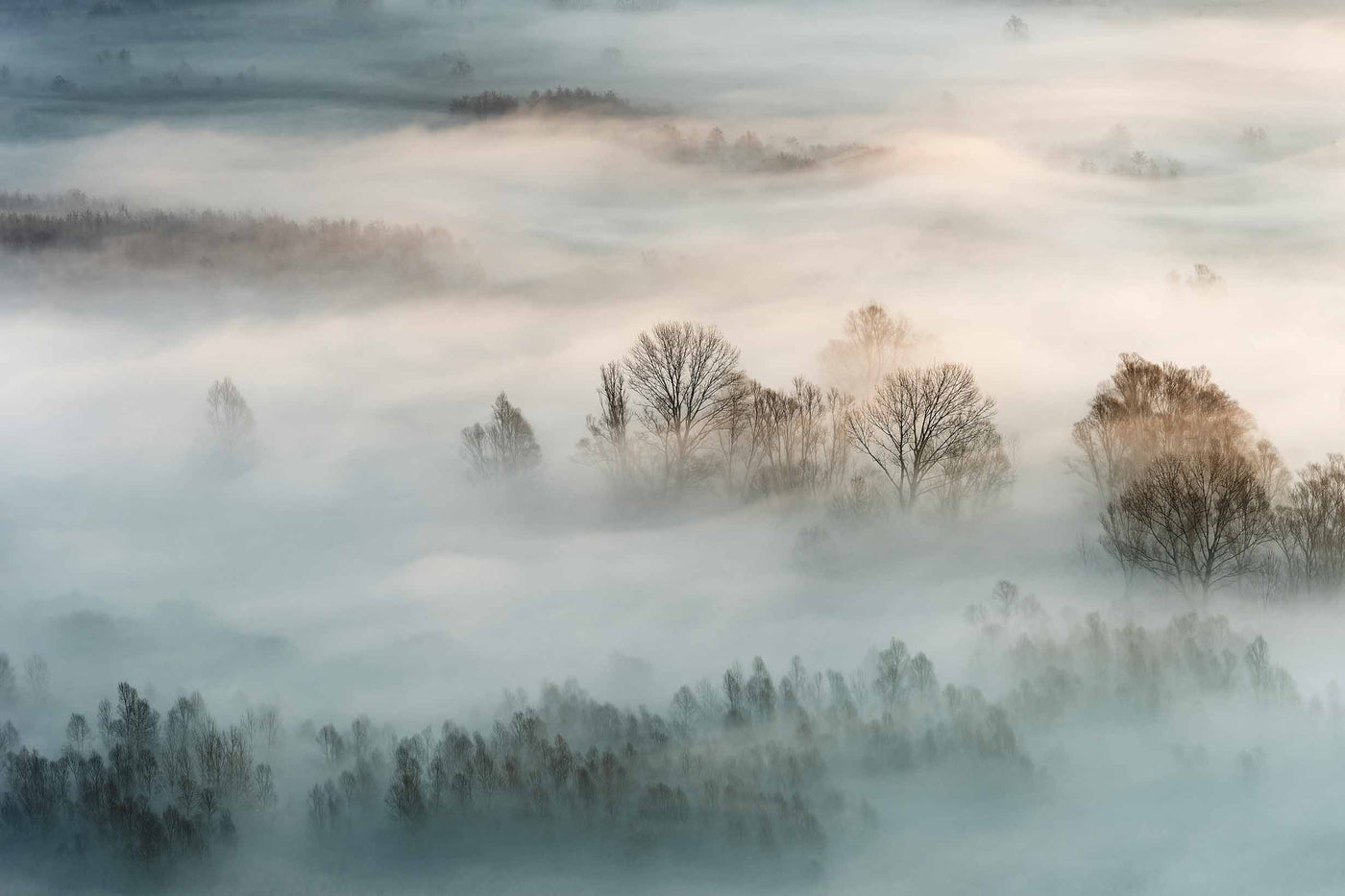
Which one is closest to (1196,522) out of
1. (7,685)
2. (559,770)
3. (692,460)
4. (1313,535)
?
(1313,535)

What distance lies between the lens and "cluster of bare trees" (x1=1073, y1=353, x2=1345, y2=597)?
152 ft

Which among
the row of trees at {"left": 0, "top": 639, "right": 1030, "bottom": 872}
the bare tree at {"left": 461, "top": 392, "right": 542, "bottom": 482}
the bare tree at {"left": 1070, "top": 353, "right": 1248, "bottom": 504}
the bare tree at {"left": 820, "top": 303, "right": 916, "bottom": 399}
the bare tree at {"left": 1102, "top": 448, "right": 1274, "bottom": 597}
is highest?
the bare tree at {"left": 820, "top": 303, "right": 916, "bottom": 399}

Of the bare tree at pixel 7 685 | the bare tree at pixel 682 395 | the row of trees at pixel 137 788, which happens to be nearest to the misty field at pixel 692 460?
the row of trees at pixel 137 788

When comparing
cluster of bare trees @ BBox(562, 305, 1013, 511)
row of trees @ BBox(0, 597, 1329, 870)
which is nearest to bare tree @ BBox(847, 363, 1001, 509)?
cluster of bare trees @ BBox(562, 305, 1013, 511)

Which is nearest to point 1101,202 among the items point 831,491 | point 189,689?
point 831,491

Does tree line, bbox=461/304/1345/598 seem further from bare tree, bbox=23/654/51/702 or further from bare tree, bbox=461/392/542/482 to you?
bare tree, bbox=23/654/51/702

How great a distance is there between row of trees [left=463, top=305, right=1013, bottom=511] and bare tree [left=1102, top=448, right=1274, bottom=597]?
5.27m

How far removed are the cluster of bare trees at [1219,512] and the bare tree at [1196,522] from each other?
30mm

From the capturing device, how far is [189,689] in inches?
2040

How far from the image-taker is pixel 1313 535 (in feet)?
153

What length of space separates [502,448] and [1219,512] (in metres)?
26.3

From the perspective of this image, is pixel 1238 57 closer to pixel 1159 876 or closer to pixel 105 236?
pixel 1159 876

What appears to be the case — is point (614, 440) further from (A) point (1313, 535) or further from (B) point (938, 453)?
(A) point (1313, 535)

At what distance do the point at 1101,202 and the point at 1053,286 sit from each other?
976 centimetres
